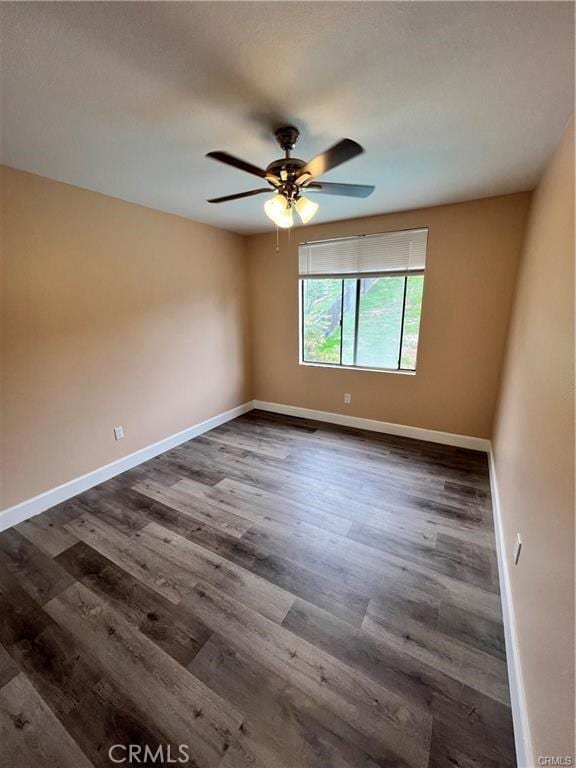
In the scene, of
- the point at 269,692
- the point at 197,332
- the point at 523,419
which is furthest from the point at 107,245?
the point at 523,419

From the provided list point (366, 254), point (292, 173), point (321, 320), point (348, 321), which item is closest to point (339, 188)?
point (292, 173)

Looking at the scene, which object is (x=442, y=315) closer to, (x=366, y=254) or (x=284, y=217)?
(x=366, y=254)

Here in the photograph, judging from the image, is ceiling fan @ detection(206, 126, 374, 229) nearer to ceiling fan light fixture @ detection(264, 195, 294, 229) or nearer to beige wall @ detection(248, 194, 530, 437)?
ceiling fan light fixture @ detection(264, 195, 294, 229)

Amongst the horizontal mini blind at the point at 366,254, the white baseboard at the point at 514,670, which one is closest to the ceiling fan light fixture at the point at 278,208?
the horizontal mini blind at the point at 366,254

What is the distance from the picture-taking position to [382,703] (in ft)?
3.79

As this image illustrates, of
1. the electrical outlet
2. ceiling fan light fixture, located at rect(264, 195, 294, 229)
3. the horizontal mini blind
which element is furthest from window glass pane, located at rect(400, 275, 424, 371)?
the electrical outlet

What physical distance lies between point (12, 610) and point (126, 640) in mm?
Result: 681

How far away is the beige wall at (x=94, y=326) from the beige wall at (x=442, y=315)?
0.85 m

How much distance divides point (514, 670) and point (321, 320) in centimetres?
330

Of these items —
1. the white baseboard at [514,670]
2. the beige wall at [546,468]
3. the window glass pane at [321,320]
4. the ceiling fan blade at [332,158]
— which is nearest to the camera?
the beige wall at [546,468]

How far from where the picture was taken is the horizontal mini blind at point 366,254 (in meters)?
3.04

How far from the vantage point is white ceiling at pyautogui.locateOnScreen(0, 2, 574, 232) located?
980 millimetres

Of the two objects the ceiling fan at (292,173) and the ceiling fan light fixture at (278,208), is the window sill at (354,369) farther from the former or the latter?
the ceiling fan light fixture at (278,208)

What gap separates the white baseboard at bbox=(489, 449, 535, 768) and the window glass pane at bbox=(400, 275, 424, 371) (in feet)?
6.06
